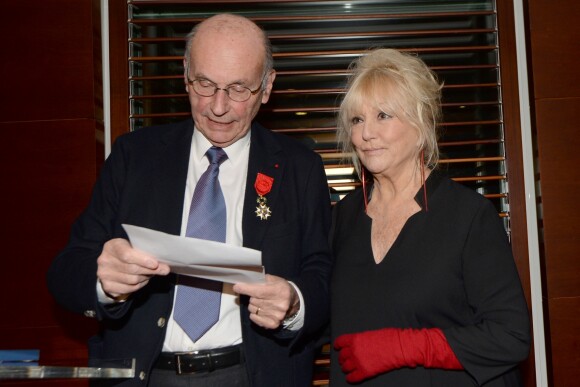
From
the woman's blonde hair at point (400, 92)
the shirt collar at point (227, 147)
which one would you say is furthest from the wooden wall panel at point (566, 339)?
the shirt collar at point (227, 147)

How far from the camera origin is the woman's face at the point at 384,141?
1891mm

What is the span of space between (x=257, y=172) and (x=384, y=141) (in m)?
0.40

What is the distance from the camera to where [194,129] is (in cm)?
203

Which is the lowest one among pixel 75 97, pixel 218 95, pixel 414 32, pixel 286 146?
pixel 286 146

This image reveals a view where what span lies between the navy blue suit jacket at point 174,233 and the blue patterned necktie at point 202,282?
4cm

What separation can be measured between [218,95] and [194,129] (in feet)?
0.75

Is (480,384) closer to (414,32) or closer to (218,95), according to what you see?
(218,95)

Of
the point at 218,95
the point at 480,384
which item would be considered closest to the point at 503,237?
the point at 480,384

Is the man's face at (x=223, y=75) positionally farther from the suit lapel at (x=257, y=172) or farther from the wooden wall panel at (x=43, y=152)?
the wooden wall panel at (x=43, y=152)

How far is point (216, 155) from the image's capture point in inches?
74.7

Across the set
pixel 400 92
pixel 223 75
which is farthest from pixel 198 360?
pixel 400 92

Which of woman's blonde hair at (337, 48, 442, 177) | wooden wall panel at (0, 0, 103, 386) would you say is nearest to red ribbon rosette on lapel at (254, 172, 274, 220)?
woman's blonde hair at (337, 48, 442, 177)

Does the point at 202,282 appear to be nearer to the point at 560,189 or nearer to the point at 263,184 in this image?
the point at 263,184

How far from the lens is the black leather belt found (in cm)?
171
